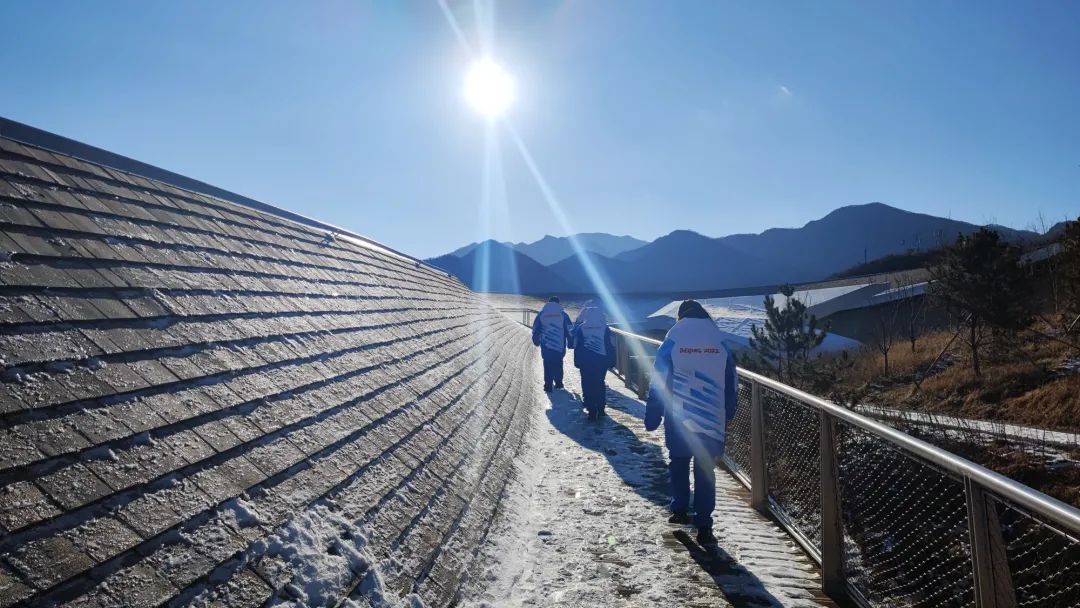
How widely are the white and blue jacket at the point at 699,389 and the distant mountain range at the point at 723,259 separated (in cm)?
10510

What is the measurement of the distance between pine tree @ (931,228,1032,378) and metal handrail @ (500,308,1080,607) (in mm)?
14537

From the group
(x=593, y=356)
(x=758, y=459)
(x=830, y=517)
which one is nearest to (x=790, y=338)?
(x=593, y=356)

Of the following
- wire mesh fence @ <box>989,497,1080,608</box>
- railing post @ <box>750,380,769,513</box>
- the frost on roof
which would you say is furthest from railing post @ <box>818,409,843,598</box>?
the frost on roof

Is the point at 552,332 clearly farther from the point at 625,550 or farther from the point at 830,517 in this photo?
the point at 830,517

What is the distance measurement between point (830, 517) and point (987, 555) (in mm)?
A: 1607

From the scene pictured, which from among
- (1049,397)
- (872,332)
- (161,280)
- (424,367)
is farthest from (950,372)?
(161,280)

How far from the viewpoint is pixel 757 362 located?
18938 mm

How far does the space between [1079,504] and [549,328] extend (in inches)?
348

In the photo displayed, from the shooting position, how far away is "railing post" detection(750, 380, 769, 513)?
18.6ft

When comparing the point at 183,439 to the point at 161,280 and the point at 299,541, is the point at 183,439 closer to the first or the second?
the point at 299,541

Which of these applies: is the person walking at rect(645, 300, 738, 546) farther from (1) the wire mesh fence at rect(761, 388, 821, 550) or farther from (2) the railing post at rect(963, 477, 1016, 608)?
(2) the railing post at rect(963, 477, 1016, 608)

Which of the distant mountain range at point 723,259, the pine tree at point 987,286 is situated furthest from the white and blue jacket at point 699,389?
the distant mountain range at point 723,259

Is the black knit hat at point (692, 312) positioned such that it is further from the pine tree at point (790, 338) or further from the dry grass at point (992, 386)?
the pine tree at point (790, 338)

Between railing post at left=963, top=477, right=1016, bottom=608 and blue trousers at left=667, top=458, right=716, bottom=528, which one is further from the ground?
railing post at left=963, top=477, right=1016, bottom=608
